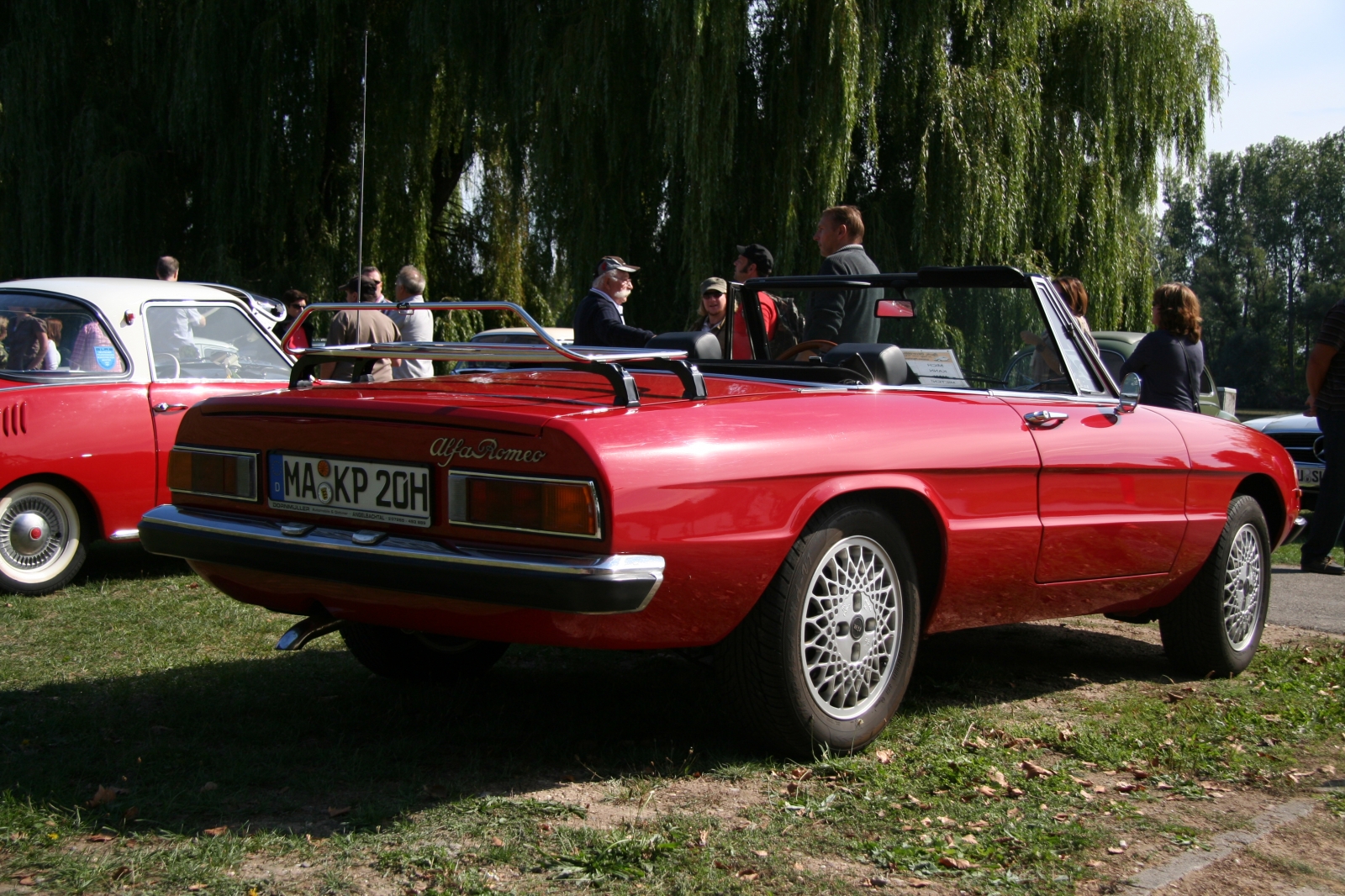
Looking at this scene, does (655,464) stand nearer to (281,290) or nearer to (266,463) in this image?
(266,463)

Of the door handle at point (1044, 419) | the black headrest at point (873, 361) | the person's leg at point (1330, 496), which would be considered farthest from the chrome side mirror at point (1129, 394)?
the person's leg at point (1330, 496)

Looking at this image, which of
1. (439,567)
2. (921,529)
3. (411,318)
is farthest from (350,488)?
(411,318)

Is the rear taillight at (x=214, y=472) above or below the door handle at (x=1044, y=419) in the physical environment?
below

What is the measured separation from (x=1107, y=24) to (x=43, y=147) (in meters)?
11.3

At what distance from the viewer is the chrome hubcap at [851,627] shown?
11.4 feet

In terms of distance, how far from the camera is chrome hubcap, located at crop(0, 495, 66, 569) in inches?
246

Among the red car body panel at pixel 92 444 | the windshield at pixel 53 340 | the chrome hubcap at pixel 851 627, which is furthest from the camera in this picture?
the windshield at pixel 53 340

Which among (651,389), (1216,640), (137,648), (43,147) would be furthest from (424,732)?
(43,147)

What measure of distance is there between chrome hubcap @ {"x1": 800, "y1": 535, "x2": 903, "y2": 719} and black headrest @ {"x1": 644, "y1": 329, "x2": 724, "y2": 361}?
1089mm

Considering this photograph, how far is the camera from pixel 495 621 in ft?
10.1

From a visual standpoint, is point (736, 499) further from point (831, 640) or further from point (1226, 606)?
point (1226, 606)

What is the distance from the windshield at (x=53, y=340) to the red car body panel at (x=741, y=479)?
10.5 feet

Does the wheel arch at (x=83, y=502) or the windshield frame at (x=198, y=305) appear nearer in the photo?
the wheel arch at (x=83, y=502)

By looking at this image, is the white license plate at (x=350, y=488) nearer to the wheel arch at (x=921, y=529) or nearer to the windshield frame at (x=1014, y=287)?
the wheel arch at (x=921, y=529)
